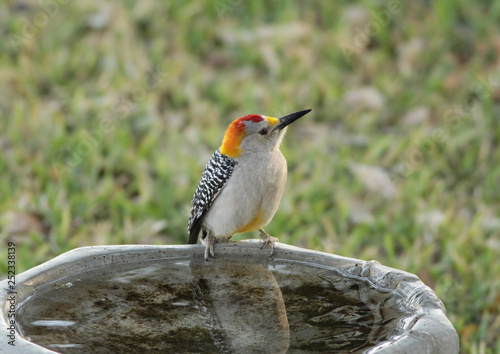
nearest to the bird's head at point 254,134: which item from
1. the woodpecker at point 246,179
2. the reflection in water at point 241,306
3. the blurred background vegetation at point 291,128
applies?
the woodpecker at point 246,179

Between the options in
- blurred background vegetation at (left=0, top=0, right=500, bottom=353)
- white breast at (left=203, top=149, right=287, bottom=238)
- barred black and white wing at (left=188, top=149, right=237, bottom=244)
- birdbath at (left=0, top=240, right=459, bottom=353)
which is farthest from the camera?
blurred background vegetation at (left=0, top=0, right=500, bottom=353)

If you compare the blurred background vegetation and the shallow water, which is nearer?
the shallow water

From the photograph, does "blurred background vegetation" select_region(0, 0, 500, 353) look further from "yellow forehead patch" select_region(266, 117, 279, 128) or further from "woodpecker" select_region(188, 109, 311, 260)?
"yellow forehead patch" select_region(266, 117, 279, 128)

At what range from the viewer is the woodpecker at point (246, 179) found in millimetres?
3838

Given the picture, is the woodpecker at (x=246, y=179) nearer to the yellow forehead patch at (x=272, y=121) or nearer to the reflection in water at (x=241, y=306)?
the yellow forehead patch at (x=272, y=121)

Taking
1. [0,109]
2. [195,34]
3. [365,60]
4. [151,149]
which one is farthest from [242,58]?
[0,109]

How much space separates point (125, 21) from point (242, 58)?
4.51ft

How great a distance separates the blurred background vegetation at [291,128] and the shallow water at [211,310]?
68.2 inches

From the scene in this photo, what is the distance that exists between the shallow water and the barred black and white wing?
2.10 feet

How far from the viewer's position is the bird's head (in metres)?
3.89

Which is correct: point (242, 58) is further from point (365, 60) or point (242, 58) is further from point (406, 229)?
point (406, 229)

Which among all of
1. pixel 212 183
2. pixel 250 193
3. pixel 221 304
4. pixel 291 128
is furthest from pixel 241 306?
pixel 291 128

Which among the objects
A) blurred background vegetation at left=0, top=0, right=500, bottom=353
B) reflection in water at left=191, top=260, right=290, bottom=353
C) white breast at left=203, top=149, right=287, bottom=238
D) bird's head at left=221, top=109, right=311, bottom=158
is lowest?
reflection in water at left=191, top=260, right=290, bottom=353

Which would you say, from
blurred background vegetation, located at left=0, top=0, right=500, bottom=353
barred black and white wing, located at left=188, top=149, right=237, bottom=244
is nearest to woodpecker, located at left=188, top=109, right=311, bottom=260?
barred black and white wing, located at left=188, top=149, right=237, bottom=244
